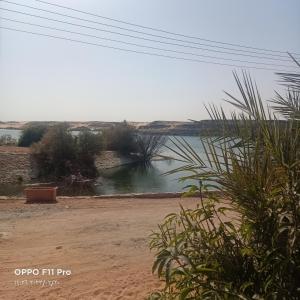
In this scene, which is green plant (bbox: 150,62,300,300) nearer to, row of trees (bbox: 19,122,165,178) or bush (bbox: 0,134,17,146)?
row of trees (bbox: 19,122,165,178)

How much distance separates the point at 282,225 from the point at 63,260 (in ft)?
14.5

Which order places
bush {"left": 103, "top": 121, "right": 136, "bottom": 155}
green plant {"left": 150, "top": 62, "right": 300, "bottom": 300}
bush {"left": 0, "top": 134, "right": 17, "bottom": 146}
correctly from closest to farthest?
green plant {"left": 150, "top": 62, "right": 300, "bottom": 300}
bush {"left": 103, "top": 121, "right": 136, "bottom": 155}
bush {"left": 0, "top": 134, "right": 17, "bottom": 146}

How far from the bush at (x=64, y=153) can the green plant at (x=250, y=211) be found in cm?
3226

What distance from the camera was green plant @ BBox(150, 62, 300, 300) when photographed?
2359 mm

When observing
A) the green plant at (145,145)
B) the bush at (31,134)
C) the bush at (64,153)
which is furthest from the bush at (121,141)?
the bush at (64,153)

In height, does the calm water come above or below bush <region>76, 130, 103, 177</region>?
below

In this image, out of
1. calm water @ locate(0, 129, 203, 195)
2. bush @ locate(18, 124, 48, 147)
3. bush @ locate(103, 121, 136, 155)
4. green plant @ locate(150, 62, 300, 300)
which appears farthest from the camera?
bush @ locate(103, 121, 136, 155)

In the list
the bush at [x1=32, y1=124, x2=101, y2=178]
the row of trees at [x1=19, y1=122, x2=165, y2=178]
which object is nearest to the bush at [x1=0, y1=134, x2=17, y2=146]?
the row of trees at [x1=19, y1=122, x2=165, y2=178]

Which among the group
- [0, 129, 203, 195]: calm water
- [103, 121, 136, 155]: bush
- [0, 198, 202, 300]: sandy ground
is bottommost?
[0, 129, 203, 195]: calm water

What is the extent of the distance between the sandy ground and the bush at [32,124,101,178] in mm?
22820

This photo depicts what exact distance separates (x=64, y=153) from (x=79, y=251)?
98.3 ft

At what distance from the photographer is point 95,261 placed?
620cm

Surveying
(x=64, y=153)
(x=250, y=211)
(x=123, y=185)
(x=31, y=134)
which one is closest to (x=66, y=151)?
(x=64, y=153)

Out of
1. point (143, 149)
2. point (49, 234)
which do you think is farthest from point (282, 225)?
point (143, 149)
